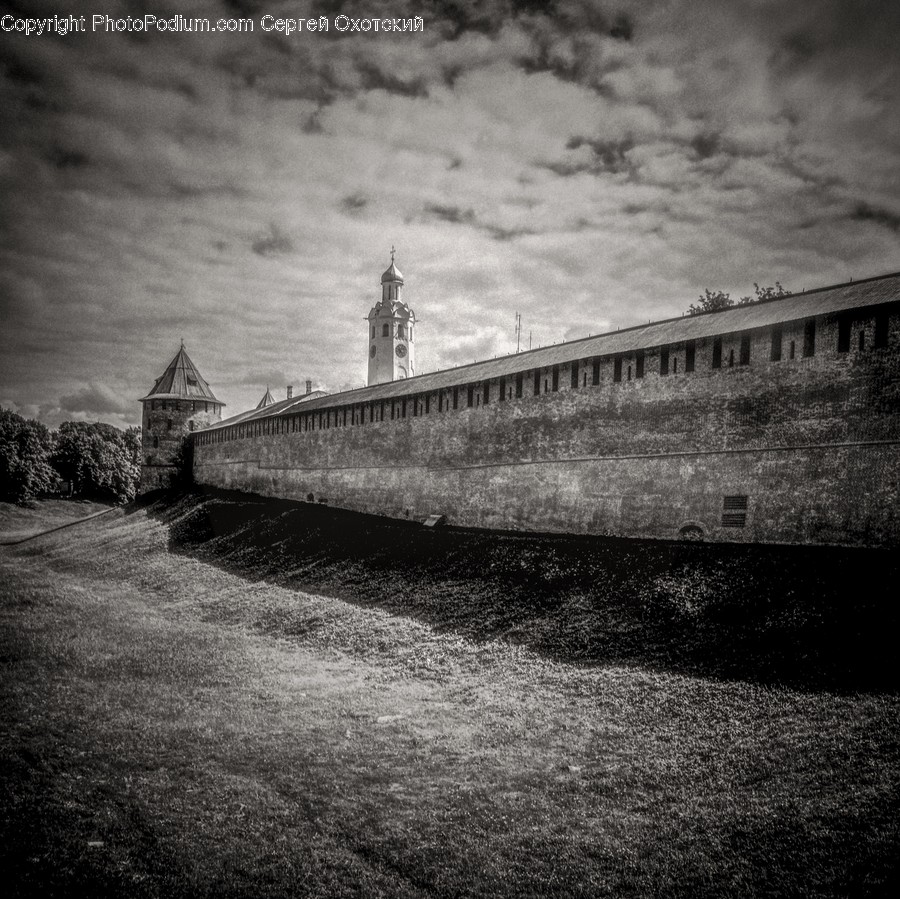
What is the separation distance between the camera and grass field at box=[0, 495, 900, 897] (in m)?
4.78

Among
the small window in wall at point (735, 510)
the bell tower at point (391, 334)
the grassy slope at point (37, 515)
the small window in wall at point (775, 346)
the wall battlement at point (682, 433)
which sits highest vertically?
the bell tower at point (391, 334)

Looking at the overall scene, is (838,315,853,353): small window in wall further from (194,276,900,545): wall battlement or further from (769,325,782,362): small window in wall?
(769,325,782,362): small window in wall

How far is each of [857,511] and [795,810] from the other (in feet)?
21.8

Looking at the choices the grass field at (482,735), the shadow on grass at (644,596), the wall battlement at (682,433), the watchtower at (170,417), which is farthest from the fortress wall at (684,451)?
the watchtower at (170,417)

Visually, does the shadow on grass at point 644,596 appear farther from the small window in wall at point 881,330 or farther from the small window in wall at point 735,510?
the small window in wall at point 881,330

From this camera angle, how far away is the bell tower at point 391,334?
43.2 m

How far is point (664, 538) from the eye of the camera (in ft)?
41.7

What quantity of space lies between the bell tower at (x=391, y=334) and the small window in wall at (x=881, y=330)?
34.0 meters

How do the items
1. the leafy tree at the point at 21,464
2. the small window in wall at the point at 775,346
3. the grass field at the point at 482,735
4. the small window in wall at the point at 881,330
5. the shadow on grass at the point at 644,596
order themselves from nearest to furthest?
1. the grass field at the point at 482,735
2. the shadow on grass at the point at 644,596
3. the small window in wall at the point at 881,330
4. the small window in wall at the point at 775,346
5. the leafy tree at the point at 21,464

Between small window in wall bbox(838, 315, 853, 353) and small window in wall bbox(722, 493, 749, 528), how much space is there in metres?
2.92

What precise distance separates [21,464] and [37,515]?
11.5 feet

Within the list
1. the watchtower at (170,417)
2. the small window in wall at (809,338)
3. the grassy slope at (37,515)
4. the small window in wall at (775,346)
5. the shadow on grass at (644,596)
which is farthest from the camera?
the watchtower at (170,417)

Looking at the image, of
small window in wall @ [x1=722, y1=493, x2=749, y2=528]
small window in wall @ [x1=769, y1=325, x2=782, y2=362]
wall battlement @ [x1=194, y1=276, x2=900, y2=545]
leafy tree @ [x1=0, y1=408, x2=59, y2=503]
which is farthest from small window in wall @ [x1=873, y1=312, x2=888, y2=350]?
leafy tree @ [x1=0, y1=408, x2=59, y2=503]

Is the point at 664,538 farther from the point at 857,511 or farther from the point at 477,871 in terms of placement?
the point at 477,871
